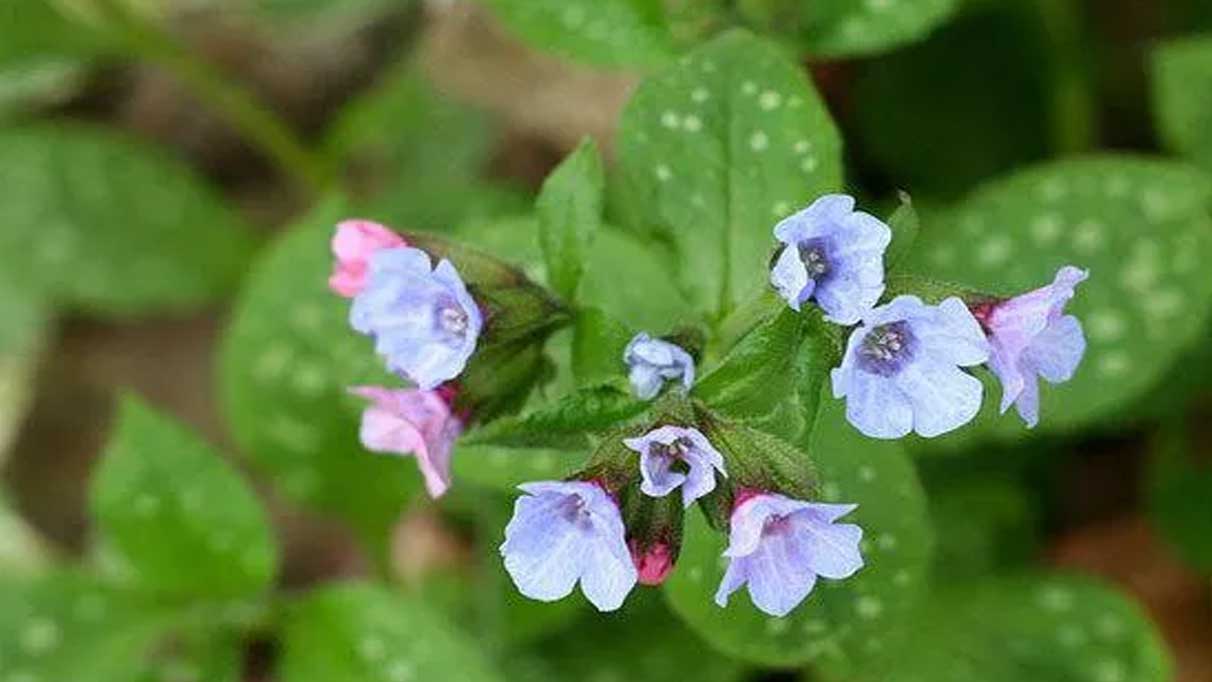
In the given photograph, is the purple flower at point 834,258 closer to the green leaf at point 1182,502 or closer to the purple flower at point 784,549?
the purple flower at point 784,549

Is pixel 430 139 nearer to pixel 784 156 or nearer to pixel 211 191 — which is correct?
pixel 211 191

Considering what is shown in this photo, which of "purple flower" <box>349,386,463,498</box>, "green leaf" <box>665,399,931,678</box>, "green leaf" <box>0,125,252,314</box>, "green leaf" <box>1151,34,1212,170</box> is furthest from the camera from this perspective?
"green leaf" <box>0,125,252,314</box>

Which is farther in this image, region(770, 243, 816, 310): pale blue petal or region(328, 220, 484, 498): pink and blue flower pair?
region(328, 220, 484, 498): pink and blue flower pair

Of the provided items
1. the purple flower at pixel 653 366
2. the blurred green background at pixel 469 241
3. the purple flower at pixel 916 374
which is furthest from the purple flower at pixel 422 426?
the purple flower at pixel 916 374

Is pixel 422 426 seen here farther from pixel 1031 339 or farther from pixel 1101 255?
pixel 1101 255

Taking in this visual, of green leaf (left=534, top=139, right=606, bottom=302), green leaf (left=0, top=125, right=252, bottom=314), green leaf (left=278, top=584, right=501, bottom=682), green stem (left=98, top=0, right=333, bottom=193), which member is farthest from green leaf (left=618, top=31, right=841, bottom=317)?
green leaf (left=0, top=125, right=252, bottom=314)

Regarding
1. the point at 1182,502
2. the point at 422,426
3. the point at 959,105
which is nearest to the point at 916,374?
the point at 422,426

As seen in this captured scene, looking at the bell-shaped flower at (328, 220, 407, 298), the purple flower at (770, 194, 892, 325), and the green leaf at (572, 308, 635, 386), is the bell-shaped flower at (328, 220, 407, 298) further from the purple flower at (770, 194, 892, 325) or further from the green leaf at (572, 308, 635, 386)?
the purple flower at (770, 194, 892, 325)
